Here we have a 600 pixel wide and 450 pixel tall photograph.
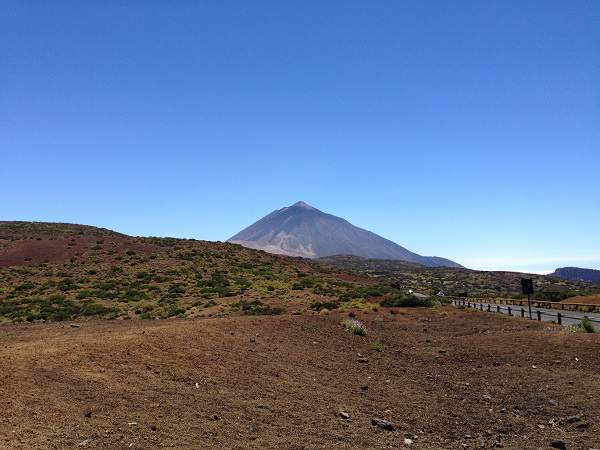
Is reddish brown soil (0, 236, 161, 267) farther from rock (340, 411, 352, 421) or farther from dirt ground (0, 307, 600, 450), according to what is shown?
rock (340, 411, 352, 421)

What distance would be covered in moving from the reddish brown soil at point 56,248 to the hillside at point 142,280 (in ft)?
0.32

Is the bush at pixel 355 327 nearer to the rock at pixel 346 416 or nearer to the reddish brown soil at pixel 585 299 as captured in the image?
the rock at pixel 346 416

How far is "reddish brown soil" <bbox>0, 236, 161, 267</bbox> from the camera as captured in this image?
56.3m

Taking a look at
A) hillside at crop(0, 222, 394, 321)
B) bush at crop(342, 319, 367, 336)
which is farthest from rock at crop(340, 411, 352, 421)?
hillside at crop(0, 222, 394, 321)

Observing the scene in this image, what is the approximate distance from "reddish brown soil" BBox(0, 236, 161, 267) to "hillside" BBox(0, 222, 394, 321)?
0.32 feet

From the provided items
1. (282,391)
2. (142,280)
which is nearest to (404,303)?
(142,280)

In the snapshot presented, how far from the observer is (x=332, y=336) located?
2197 cm

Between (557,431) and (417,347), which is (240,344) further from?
(557,431)

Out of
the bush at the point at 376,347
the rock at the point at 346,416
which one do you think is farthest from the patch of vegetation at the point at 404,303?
the rock at the point at 346,416

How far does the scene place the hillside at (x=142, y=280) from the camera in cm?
3281

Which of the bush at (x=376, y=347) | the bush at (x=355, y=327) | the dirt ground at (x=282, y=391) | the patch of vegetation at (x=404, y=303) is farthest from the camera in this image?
the patch of vegetation at (x=404, y=303)

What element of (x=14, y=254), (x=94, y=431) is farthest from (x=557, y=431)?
(x=14, y=254)

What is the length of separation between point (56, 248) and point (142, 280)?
21.2 metres

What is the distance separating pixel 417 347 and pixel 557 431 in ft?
34.3
